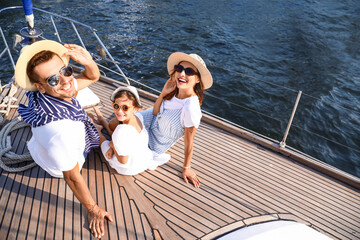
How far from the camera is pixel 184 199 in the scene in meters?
2.83

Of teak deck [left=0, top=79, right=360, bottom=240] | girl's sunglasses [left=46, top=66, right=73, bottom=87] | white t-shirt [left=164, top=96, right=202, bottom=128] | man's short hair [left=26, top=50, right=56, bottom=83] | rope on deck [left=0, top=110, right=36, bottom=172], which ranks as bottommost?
teak deck [left=0, top=79, right=360, bottom=240]

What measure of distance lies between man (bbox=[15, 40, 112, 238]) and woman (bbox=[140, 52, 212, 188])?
0.94m

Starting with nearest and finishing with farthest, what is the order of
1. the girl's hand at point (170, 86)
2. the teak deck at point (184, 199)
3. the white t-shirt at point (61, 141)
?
the white t-shirt at point (61, 141)
the teak deck at point (184, 199)
the girl's hand at point (170, 86)

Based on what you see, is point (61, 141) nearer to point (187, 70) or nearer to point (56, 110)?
point (56, 110)

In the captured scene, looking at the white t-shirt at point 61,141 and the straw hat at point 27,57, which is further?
the white t-shirt at point 61,141

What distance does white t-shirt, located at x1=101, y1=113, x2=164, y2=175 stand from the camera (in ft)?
8.15

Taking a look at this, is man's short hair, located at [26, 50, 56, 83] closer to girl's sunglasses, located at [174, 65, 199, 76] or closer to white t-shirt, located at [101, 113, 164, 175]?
white t-shirt, located at [101, 113, 164, 175]

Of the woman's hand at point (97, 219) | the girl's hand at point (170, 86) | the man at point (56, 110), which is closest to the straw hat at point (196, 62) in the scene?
the girl's hand at point (170, 86)

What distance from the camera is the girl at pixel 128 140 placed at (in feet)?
8.09

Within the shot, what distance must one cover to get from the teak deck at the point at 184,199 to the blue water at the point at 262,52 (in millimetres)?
2082

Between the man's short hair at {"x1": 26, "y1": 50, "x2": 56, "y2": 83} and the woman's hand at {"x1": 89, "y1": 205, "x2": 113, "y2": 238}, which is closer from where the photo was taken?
the man's short hair at {"x1": 26, "y1": 50, "x2": 56, "y2": 83}

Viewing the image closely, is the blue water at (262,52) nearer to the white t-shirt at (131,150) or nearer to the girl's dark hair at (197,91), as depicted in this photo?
the girl's dark hair at (197,91)

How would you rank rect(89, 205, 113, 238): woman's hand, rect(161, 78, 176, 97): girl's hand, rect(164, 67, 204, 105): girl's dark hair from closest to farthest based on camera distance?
rect(89, 205, 113, 238): woman's hand → rect(164, 67, 204, 105): girl's dark hair → rect(161, 78, 176, 97): girl's hand

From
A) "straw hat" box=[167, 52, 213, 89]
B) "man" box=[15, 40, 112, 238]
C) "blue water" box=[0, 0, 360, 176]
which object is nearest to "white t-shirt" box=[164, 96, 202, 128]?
"straw hat" box=[167, 52, 213, 89]
